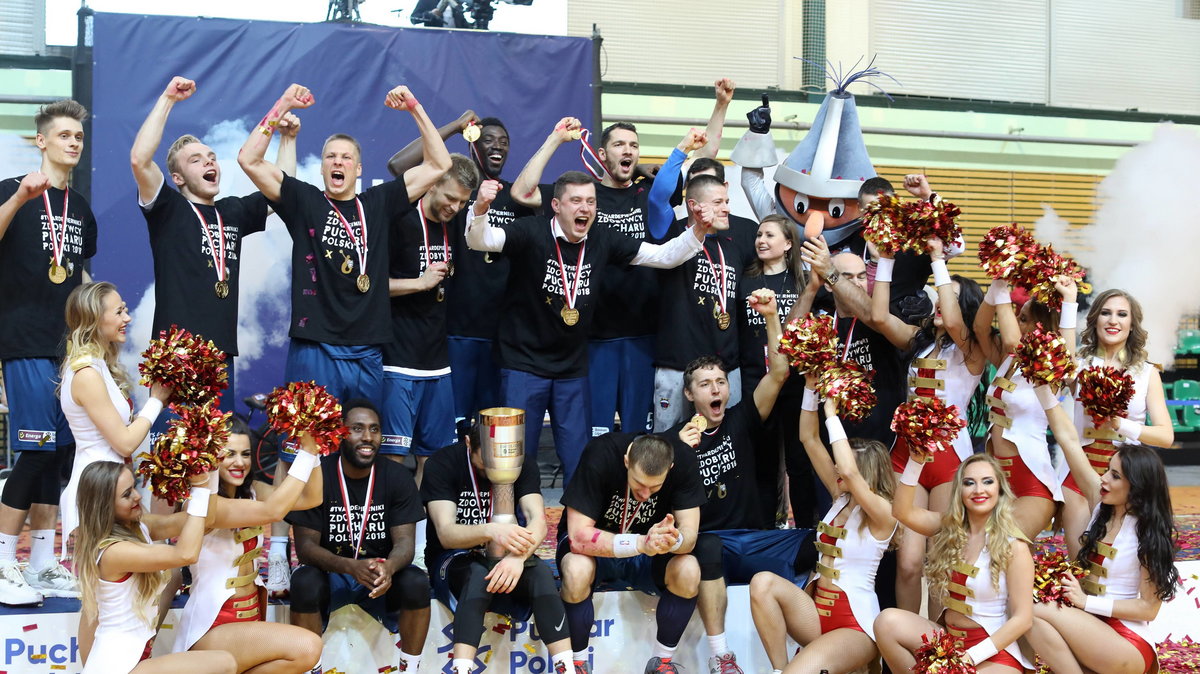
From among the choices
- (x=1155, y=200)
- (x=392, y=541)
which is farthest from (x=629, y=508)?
(x=1155, y=200)

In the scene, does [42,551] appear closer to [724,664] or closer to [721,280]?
[724,664]

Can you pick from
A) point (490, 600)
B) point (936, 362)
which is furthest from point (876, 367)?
point (490, 600)

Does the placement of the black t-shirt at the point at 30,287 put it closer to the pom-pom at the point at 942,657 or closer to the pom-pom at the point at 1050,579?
the pom-pom at the point at 942,657

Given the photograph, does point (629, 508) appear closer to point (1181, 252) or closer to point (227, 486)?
point (227, 486)

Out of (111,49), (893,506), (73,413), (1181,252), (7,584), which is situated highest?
(111,49)

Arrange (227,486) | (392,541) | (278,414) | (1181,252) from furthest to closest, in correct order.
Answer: (1181,252), (392,541), (227,486), (278,414)

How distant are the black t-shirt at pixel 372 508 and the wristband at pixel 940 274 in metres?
2.39

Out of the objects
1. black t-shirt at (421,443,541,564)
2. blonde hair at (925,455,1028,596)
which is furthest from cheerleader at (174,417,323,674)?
blonde hair at (925,455,1028,596)

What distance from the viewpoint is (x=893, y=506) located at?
479 cm

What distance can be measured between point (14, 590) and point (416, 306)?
82.3 inches

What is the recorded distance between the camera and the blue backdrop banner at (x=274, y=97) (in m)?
7.72

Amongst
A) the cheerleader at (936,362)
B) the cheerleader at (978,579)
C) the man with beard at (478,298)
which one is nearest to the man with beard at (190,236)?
the man with beard at (478,298)

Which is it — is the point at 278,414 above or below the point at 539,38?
below

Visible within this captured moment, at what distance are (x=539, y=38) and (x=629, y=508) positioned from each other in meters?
4.33
